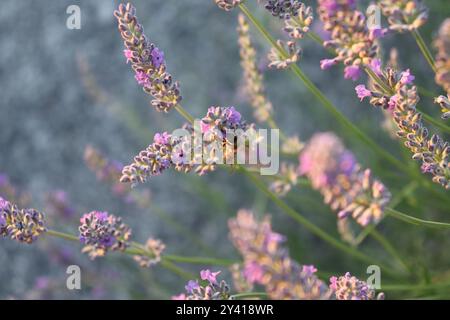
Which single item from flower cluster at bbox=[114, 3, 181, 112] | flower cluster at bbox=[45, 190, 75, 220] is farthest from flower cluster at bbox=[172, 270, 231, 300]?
flower cluster at bbox=[45, 190, 75, 220]

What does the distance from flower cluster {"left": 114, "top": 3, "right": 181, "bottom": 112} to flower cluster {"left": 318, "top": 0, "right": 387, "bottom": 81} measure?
0.87ft

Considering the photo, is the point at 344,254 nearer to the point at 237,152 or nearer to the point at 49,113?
the point at 237,152

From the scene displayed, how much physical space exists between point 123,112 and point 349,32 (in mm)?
1364

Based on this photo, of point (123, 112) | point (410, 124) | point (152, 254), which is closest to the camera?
point (410, 124)

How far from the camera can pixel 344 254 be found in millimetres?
1891

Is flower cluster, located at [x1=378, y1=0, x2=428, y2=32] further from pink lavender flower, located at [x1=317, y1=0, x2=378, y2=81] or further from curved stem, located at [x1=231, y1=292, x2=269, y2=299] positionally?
curved stem, located at [x1=231, y1=292, x2=269, y2=299]

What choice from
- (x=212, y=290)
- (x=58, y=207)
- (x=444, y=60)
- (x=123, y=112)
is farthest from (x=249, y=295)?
(x=123, y=112)

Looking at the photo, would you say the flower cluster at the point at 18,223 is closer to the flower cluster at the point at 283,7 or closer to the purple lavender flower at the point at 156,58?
the purple lavender flower at the point at 156,58

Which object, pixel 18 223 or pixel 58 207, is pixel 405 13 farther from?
pixel 58 207

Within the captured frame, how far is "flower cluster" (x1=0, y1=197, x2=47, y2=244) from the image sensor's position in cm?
98

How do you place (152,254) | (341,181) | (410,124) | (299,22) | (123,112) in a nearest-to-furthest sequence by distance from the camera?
(341,181)
(410,124)
(299,22)
(152,254)
(123,112)

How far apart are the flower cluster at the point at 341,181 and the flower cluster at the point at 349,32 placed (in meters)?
0.12

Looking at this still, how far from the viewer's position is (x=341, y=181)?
2.32 feet
